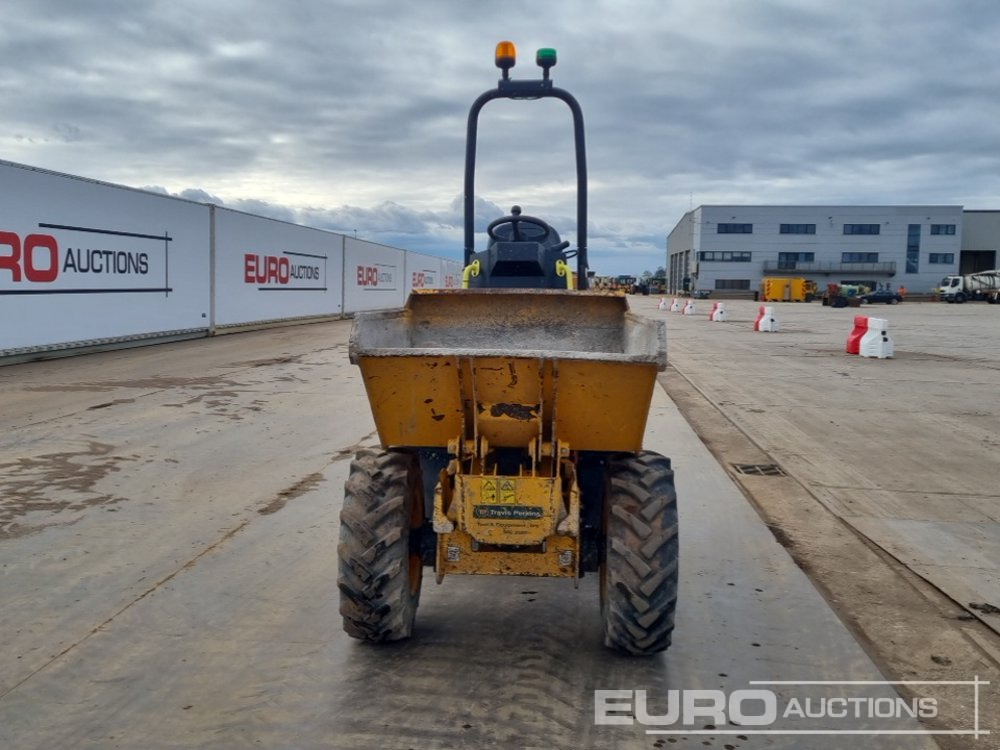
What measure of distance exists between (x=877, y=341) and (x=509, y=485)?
17.5 metres

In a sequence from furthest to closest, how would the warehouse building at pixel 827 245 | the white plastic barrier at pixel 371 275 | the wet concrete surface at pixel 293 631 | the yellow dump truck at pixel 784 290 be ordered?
the warehouse building at pixel 827 245 → the yellow dump truck at pixel 784 290 → the white plastic barrier at pixel 371 275 → the wet concrete surface at pixel 293 631

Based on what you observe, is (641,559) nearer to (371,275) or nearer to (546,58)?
(546,58)

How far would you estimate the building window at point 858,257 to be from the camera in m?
81.6

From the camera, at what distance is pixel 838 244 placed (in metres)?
82.4

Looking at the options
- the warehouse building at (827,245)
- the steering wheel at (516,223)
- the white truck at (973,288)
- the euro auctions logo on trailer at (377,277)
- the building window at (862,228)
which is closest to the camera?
the steering wheel at (516,223)

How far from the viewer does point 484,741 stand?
3.36m

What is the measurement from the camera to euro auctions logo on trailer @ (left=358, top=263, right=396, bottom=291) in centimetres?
3638

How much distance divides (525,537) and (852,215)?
8661 centimetres

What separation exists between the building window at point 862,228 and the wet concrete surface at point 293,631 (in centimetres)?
8145

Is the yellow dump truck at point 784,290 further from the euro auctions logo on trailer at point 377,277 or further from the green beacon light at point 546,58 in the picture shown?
the green beacon light at point 546,58

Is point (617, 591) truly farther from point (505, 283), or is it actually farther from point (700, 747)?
point (505, 283)

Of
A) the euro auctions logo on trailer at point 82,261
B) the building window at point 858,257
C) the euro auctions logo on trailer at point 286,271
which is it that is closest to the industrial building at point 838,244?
the building window at point 858,257

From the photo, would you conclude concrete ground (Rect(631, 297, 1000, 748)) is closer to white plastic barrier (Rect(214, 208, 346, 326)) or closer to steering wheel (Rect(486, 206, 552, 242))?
steering wheel (Rect(486, 206, 552, 242))

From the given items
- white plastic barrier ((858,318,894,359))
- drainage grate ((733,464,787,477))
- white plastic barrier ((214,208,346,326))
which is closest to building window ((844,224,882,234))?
white plastic barrier ((214,208,346,326))
